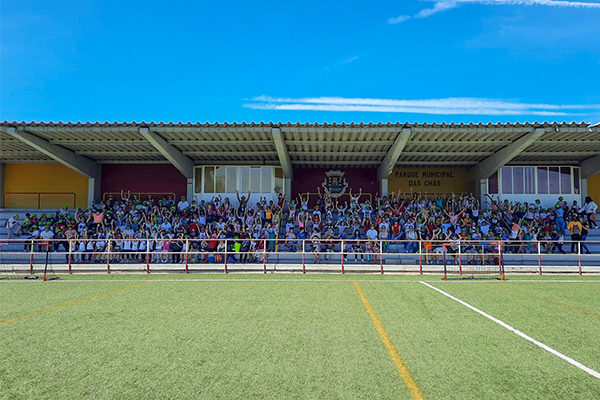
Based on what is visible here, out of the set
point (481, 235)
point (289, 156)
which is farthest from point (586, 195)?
point (289, 156)

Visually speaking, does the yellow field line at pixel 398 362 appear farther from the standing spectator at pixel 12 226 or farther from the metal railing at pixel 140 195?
the standing spectator at pixel 12 226

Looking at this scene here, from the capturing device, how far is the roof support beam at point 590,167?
73.4 feet

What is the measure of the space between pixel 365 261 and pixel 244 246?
549cm

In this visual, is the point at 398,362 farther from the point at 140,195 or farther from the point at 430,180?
the point at 140,195

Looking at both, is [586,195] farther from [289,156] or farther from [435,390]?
[435,390]

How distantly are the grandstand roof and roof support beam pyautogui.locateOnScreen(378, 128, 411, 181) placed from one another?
1.05 ft

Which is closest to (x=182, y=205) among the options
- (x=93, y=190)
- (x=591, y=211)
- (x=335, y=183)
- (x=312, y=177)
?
(x=93, y=190)

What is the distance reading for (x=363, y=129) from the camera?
18.0m

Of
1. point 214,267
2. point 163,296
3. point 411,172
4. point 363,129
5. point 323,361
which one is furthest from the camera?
point 411,172

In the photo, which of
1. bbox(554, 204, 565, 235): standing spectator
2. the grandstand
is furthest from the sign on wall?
bbox(554, 204, 565, 235): standing spectator

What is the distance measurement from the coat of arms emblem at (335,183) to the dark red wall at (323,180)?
213 mm

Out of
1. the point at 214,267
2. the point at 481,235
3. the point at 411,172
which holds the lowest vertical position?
the point at 214,267

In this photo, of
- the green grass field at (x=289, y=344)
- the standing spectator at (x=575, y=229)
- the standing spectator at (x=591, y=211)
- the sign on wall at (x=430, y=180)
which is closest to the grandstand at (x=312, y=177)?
the sign on wall at (x=430, y=180)

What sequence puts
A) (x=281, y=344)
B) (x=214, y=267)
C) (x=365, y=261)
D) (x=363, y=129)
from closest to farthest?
(x=281, y=344)
(x=214, y=267)
(x=365, y=261)
(x=363, y=129)
